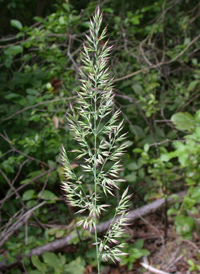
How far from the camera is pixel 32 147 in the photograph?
203 centimetres

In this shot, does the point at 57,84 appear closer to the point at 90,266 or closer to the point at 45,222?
the point at 45,222

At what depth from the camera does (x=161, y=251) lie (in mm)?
2203

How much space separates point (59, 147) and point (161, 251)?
1.27 metres

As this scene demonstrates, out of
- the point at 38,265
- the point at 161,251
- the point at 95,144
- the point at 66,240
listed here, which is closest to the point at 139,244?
the point at 161,251

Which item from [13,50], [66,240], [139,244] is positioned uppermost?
[13,50]

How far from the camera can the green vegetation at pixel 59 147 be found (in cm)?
185

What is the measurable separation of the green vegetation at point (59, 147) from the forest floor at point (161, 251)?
7 centimetres

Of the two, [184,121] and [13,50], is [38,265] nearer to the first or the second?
[184,121]

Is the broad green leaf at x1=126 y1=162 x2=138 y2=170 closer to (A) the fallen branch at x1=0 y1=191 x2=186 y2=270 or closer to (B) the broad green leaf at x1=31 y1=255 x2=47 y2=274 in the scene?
(A) the fallen branch at x1=0 y1=191 x2=186 y2=270

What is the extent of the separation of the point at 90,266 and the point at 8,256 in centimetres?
62

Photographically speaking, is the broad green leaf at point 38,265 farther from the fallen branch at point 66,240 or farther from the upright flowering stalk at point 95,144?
the upright flowering stalk at point 95,144

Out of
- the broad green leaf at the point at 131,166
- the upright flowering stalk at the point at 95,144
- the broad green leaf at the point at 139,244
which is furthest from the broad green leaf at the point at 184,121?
the upright flowering stalk at the point at 95,144

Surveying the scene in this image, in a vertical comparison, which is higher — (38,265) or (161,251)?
(38,265)

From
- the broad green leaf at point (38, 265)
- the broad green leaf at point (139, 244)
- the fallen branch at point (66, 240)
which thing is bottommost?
the broad green leaf at point (139, 244)
